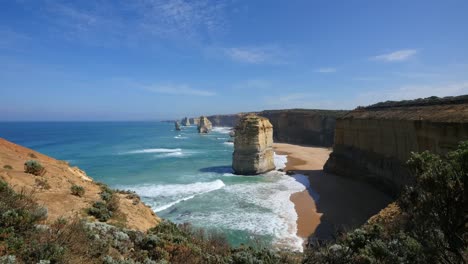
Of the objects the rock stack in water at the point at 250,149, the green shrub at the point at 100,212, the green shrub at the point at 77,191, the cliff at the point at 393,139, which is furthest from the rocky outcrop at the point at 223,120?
the green shrub at the point at 100,212

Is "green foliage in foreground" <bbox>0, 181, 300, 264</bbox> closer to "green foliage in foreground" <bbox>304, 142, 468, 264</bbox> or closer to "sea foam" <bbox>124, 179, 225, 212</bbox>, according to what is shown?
"green foliage in foreground" <bbox>304, 142, 468, 264</bbox>

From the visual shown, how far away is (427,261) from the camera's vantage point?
20.1 feet

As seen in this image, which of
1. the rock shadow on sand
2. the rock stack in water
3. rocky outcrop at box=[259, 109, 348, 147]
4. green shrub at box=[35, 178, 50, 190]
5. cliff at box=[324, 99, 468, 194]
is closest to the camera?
green shrub at box=[35, 178, 50, 190]

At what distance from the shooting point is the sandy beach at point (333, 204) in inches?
672

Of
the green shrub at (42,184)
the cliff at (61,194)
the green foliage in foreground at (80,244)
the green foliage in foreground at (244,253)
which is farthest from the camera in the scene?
the green shrub at (42,184)

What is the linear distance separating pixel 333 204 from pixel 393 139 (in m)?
6.84

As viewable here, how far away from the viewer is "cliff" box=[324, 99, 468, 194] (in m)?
15.6

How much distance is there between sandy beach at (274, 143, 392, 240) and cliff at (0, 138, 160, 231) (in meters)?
8.74

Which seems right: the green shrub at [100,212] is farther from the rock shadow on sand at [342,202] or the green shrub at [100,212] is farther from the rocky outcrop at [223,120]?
the rocky outcrop at [223,120]

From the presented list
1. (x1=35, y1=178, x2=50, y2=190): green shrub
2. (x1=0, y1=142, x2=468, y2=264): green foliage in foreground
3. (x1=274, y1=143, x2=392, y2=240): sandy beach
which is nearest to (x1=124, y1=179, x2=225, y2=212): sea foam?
(x1=274, y1=143, x2=392, y2=240): sandy beach

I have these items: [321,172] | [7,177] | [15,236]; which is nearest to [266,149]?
[321,172]

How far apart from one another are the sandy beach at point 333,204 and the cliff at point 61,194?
28.7 ft

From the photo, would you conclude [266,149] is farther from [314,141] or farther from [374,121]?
[314,141]

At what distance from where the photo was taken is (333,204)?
21.1m
